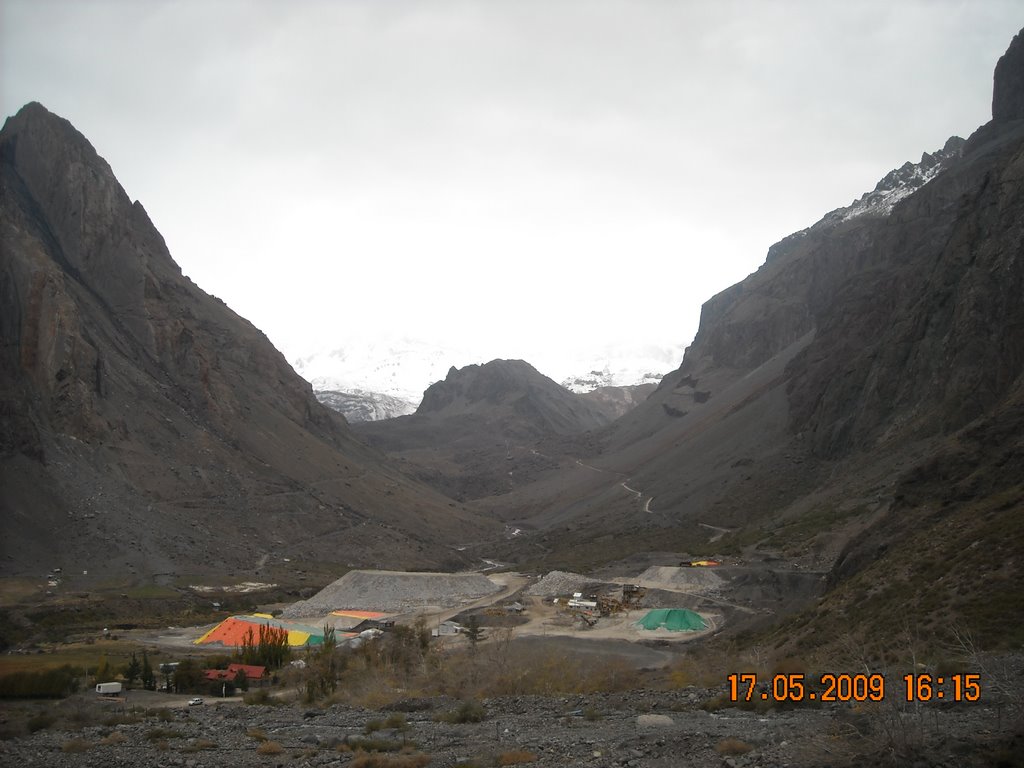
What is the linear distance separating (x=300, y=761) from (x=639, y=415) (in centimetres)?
17939

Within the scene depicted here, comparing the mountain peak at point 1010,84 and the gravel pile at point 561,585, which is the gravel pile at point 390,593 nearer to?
the gravel pile at point 561,585

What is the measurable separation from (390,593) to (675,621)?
1177 inches

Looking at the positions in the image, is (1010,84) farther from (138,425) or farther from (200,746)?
(200,746)

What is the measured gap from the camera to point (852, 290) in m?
123

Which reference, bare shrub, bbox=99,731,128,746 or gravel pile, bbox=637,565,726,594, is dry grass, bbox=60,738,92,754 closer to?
bare shrub, bbox=99,731,128,746

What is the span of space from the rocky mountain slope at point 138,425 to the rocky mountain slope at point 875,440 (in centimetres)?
3015

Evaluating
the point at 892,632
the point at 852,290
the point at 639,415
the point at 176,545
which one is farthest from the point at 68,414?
the point at 639,415

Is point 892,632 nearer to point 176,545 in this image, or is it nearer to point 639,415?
point 176,545

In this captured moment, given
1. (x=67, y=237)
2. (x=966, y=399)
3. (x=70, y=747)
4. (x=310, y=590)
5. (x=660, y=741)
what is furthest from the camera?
(x=67, y=237)

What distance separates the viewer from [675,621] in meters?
48.5
